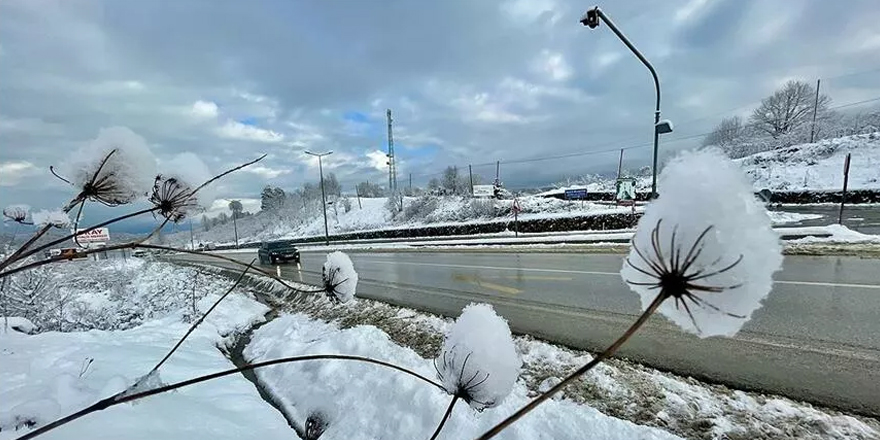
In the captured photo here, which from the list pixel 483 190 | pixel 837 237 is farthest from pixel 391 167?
pixel 837 237

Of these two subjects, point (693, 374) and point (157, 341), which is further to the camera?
point (157, 341)

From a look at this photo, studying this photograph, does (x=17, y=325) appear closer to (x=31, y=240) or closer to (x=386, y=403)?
(x=386, y=403)

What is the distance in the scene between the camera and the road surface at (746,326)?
418 centimetres

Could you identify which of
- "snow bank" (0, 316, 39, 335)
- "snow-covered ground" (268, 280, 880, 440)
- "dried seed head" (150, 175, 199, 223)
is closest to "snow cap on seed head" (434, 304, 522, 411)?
"dried seed head" (150, 175, 199, 223)

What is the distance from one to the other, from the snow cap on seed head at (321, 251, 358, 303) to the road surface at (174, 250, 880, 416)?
4.60 meters

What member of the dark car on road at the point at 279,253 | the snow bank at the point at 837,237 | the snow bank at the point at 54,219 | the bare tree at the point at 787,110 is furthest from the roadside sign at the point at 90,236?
the bare tree at the point at 787,110

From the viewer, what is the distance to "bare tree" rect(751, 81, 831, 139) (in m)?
40.6

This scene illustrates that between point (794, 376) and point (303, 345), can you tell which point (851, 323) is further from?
point (303, 345)

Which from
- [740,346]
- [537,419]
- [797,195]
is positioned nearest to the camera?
[537,419]

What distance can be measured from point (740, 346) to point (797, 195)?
27.8 metres

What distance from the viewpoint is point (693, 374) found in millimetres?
4406

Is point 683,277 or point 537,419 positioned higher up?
point 683,277

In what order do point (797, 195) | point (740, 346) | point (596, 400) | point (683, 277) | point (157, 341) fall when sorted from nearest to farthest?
point (683, 277) < point (596, 400) < point (740, 346) < point (157, 341) < point (797, 195)

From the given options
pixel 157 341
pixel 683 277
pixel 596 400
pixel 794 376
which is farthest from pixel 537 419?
pixel 157 341
